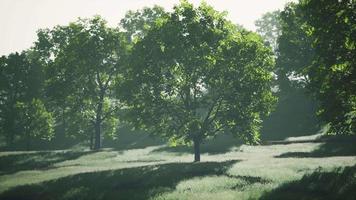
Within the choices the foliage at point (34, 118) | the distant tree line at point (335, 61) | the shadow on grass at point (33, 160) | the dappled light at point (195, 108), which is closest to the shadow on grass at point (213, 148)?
the dappled light at point (195, 108)

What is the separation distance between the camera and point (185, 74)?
37.5 metres

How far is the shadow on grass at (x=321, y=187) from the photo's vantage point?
→ 19625 mm

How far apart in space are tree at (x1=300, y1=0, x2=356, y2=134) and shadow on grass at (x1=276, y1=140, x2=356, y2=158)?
14.2 m

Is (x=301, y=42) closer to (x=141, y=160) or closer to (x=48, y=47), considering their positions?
(x=141, y=160)

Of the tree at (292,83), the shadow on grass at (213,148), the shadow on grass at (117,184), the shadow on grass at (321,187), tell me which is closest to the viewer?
the shadow on grass at (321,187)

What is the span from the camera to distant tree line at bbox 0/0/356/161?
23.7m

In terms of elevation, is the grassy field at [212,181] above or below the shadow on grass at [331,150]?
below

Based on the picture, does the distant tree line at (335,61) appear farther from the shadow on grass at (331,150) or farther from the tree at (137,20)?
the tree at (137,20)

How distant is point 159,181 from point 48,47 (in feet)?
169

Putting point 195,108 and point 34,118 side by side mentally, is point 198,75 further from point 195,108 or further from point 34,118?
point 34,118

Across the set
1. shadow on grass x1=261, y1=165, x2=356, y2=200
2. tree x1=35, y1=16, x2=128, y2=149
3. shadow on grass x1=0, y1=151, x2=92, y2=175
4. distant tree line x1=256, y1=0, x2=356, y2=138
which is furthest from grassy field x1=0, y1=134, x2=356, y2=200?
tree x1=35, y1=16, x2=128, y2=149

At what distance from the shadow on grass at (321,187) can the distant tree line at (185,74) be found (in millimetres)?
3098

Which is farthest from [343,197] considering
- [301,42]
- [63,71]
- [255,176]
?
[63,71]

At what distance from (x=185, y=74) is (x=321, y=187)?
19049mm
